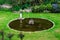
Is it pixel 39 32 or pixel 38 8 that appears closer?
pixel 39 32

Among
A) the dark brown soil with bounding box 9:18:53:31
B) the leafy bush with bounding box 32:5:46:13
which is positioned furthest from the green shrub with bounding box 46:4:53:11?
the dark brown soil with bounding box 9:18:53:31

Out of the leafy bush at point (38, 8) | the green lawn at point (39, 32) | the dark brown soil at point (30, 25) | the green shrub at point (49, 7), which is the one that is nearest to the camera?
the green lawn at point (39, 32)

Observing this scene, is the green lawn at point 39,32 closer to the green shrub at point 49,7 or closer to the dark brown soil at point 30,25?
the dark brown soil at point 30,25

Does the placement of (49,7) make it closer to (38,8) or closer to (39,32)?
(38,8)

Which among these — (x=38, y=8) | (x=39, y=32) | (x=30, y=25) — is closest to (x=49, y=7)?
(x=38, y=8)

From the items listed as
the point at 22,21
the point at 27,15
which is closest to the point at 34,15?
the point at 27,15

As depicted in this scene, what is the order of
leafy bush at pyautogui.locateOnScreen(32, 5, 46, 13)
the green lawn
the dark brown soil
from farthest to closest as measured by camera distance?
leafy bush at pyautogui.locateOnScreen(32, 5, 46, 13), the dark brown soil, the green lawn

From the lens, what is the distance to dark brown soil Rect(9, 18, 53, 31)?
1816 cm

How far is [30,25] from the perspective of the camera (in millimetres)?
18672

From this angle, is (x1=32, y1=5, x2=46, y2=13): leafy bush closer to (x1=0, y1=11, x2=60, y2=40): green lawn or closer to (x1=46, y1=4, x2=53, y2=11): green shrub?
(x1=46, y1=4, x2=53, y2=11): green shrub

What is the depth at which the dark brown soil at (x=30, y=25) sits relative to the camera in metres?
18.2

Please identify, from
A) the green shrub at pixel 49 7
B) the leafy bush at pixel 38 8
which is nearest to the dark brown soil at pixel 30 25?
the leafy bush at pixel 38 8

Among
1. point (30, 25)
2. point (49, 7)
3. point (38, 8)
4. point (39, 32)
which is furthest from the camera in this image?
point (49, 7)

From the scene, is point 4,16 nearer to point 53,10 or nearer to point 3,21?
point 3,21
